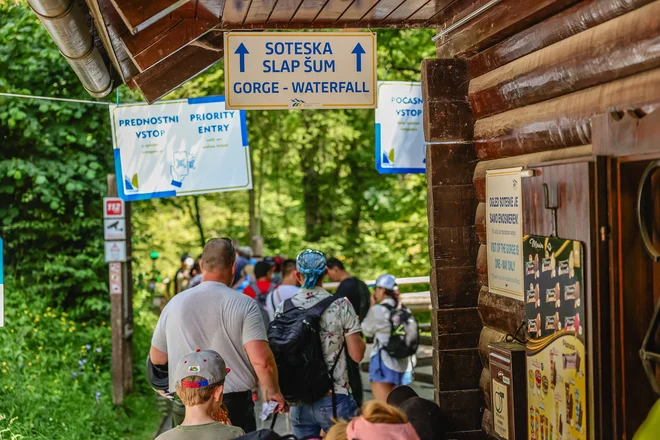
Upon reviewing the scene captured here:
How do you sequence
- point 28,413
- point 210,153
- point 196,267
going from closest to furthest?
point 28,413
point 210,153
point 196,267

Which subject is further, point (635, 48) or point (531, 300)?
point (531, 300)

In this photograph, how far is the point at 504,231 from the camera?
570 centimetres

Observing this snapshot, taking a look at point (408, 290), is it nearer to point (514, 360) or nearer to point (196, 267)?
point (196, 267)

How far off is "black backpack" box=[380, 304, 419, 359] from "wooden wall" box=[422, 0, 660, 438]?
290cm

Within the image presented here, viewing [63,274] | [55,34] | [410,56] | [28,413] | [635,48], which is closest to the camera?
[635,48]

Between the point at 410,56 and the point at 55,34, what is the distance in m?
13.3

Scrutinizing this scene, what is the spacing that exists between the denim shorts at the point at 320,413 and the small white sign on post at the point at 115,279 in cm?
624

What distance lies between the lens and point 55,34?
6.23 metres

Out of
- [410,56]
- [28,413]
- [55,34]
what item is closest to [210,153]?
[28,413]

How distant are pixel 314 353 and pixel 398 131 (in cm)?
380

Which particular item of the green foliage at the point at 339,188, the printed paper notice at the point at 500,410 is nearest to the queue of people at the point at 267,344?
the printed paper notice at the point at 500,410

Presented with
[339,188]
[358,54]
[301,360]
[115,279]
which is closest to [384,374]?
[301,360]

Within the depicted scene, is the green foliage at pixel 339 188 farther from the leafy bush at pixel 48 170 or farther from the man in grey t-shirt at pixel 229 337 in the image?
the man in grey t-shirt at pixel 229 337

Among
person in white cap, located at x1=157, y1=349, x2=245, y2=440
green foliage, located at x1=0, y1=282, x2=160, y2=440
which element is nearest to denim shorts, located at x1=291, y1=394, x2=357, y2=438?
person in white cap, located at x1=157, y1=349, x2=245, y2=440
